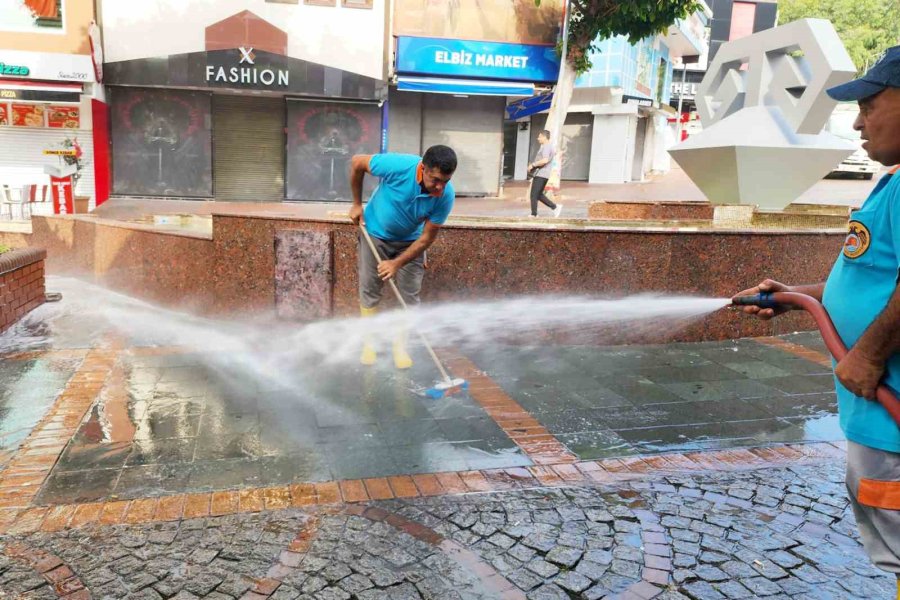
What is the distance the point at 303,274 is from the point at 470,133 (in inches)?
586

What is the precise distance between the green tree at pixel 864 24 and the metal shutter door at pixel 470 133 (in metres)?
29.5

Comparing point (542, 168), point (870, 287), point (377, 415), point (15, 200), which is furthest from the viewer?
point (15, 200)

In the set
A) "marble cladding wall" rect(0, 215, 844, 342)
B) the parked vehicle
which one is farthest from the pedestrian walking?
the parked vehicle

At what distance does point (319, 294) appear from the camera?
6.50 metres

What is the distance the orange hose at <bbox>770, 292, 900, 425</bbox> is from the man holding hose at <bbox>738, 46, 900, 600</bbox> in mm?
29

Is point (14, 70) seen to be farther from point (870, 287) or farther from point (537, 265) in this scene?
point (870, 287)

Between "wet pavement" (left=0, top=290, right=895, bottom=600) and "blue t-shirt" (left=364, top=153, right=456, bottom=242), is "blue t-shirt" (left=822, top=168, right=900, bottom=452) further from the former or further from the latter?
"blue t-shirt" (left=364, top=153, right=456, bottom=242)

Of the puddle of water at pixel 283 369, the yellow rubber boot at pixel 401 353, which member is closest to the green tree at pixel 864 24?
the puddle of water at pixel 283 369

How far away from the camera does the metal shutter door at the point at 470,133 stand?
797 inches

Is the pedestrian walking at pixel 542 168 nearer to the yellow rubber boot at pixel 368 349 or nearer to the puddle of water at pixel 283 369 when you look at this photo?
the puddle of water at pixel 283 369

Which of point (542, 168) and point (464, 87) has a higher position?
point (464, 87)

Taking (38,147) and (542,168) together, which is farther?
(38,147)

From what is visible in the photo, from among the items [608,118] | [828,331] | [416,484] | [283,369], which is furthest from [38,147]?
[608,118]

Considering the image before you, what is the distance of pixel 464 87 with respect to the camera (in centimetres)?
1872
